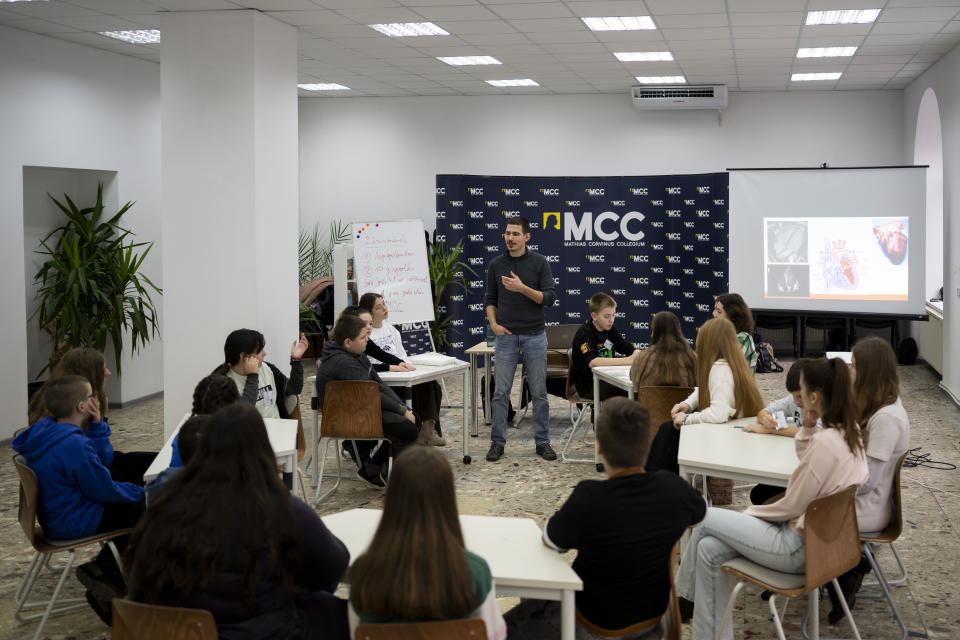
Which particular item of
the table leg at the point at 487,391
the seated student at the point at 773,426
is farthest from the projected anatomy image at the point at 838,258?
the seated student at the point at 773,426

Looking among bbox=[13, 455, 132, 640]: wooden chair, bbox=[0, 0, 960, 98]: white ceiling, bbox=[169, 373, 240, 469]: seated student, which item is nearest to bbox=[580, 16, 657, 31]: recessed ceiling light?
bbox=[0, 0, 960, 98]: white ceiling

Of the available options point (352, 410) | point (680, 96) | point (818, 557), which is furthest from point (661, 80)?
point (818, 557)

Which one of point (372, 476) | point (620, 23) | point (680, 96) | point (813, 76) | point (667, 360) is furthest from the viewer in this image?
point (680, 96)

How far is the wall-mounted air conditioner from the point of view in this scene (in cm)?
1101

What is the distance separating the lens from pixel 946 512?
211 inches

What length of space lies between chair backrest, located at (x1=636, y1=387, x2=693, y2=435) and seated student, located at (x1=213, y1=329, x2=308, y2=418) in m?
1.92

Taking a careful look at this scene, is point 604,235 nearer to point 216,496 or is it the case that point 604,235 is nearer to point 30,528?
point 30,528

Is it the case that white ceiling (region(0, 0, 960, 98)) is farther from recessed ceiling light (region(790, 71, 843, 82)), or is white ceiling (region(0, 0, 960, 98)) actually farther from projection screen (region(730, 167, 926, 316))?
projection screen (region(730, 167, 926, 316))

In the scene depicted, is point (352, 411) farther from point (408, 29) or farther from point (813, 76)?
point (813, 76)

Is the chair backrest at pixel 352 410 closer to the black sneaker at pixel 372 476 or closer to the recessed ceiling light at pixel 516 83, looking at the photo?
the black sneaker at pixel 372 476

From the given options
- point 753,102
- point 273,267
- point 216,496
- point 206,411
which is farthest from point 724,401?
point 753,102

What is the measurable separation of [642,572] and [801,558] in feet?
2.57

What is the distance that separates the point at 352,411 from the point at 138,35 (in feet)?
14.3

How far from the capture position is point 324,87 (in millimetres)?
11328
